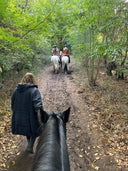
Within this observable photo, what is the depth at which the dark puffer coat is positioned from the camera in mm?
5320

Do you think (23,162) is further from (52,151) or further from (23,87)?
(52,151)

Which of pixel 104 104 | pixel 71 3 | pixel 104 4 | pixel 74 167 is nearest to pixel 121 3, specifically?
pixel 104 4

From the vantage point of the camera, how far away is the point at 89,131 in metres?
7.13


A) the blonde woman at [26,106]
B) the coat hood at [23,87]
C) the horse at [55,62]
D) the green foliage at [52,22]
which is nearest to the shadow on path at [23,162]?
the blonde woman at [26,106]

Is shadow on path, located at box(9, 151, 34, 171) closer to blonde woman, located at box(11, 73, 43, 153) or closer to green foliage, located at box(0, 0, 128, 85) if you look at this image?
blonde woman, located at box(11, 73, 43, 153)

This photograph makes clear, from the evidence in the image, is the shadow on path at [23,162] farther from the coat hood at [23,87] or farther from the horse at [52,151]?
the horse at [52,151]

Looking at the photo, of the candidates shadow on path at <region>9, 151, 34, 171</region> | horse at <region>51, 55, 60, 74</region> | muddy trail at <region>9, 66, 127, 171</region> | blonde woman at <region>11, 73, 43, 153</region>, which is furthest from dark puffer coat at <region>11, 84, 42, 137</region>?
horse at <region>51, 55, 60, 74</region>

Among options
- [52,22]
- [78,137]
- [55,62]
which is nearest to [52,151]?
[78,137]

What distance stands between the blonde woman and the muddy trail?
2.37ft

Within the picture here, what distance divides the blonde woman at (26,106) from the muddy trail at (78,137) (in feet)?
2.37

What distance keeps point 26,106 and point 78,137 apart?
6.97ft

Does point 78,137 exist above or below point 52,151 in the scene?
below

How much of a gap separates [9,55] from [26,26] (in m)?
2.73

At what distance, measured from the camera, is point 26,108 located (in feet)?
17.7
